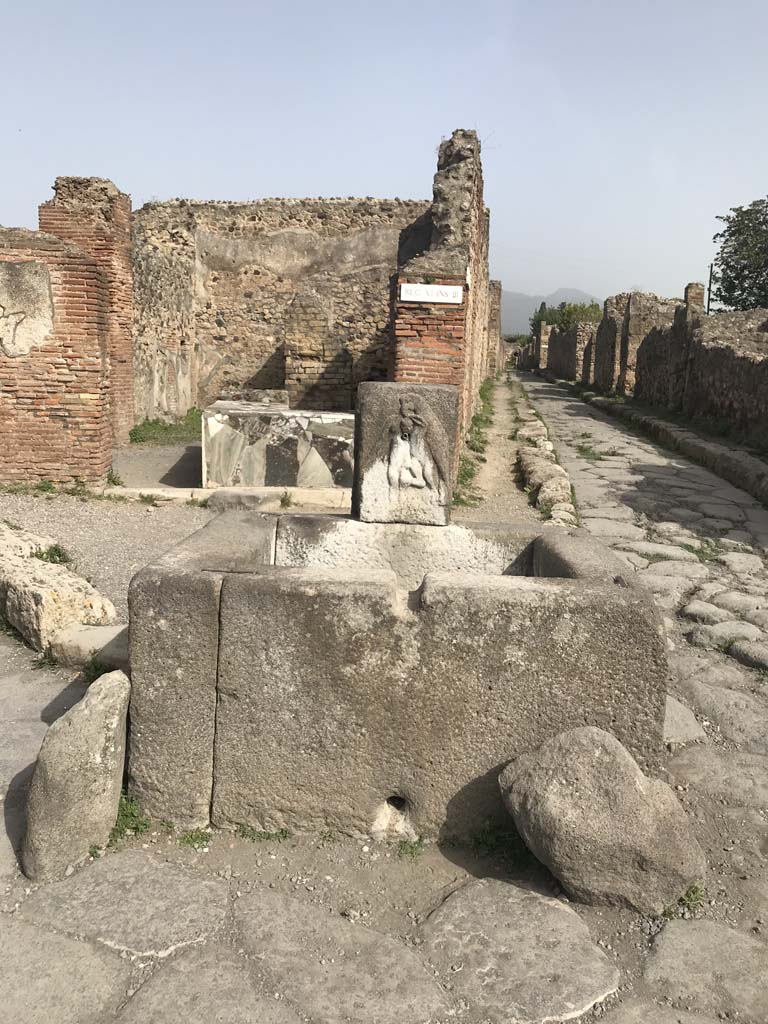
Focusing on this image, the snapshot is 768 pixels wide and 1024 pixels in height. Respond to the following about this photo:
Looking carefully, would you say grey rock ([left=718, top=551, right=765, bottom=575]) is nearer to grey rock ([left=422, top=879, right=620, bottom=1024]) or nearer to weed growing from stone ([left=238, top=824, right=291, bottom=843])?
grey rock ([left=422, top=879, right=620, bottom=1024])

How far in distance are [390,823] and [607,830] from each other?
685mm

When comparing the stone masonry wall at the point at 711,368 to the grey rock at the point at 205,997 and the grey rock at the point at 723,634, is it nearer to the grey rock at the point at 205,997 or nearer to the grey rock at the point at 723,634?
the grey rock at the point at 723,634

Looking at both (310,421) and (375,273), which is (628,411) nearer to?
(375,273)

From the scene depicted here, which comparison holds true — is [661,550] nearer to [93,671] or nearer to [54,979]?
[93,671]

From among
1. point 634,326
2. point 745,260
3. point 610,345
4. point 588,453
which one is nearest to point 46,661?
point 588,453

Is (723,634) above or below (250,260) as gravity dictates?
below

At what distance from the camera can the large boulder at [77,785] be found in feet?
7.31

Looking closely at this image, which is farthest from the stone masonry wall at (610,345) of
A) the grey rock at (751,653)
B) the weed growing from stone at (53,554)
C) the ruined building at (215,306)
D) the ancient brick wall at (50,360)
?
the weed growing from stone at (53,554)

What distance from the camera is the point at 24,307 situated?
722 cm

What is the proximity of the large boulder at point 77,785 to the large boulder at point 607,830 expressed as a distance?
3.96 feet

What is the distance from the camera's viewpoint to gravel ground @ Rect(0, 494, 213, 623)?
16.6ft

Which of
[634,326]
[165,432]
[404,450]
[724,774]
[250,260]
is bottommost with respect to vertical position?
[724,774]

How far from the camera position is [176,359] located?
43.8 ft

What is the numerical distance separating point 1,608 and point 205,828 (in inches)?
90.5
